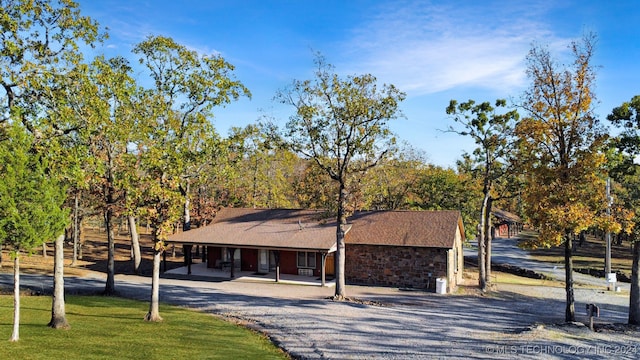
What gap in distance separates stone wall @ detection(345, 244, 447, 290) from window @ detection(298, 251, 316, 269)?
95.9 inches

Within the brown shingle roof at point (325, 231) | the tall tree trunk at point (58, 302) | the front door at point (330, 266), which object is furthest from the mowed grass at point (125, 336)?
the front door at point (330, 266)

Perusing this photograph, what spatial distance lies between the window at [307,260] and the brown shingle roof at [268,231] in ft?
5.53

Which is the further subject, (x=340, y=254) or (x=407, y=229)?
(x=407, y=229)

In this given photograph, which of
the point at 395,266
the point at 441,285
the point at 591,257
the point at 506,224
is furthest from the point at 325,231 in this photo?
A: the point at 506,224

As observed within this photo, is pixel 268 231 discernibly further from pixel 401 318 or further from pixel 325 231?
pixel 401 318

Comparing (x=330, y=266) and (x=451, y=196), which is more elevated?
(x=451, y=196)

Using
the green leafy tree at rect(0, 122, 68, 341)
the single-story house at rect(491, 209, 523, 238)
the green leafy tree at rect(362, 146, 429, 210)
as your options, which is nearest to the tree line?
the green leafy tree at rect(0, 122, 68, 341)

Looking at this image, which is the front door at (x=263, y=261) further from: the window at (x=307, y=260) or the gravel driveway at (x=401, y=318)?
the gravel driveway at (x=401, y=318)

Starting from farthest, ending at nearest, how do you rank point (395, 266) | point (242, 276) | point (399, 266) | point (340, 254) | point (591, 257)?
1. point (591, 257)
2. point (242, 276)
3. point (395, 266)
4. point (399, 266)
5. point (340, 254)

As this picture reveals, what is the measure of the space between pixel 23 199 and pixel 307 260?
20427mm

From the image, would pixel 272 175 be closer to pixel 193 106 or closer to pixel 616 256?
pixel 193 106

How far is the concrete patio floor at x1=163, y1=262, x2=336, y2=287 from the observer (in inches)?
1126

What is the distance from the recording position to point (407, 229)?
96.1 ft

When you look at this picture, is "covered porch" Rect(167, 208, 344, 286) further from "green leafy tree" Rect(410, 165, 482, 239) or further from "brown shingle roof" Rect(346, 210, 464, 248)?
"green leafy tree" Rect(410, 165, 482, 239)
